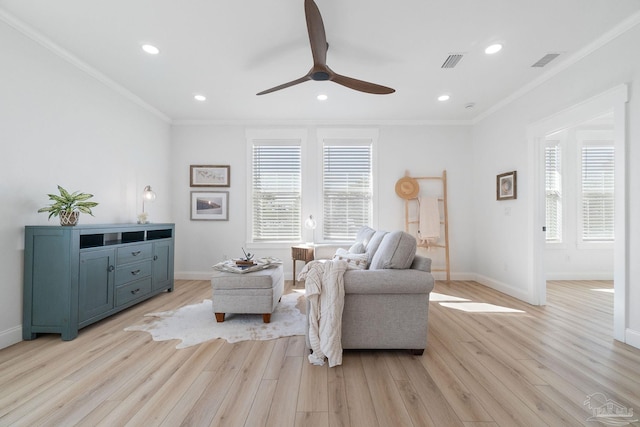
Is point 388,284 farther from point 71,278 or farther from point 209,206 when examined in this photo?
point 209,206

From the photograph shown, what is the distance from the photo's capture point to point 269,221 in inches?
197

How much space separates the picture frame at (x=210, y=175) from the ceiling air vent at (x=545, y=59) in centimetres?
456

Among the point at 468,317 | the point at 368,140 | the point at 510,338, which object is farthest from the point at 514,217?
the point at 368,140

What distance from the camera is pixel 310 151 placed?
493cm

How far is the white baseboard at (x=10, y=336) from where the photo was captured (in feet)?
7.57

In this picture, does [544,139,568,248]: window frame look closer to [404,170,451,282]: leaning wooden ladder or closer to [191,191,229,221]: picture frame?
[404,170,451,282]: leaning wooden ladder

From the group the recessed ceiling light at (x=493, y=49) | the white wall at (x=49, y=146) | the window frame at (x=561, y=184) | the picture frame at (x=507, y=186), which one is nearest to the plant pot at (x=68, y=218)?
the white wall at (x=49, y=146)

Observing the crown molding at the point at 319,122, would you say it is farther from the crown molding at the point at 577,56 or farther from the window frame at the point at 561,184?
the window frame at the point at 561,184

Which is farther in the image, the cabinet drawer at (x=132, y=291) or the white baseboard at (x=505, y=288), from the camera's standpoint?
the white baseboard at (x=505, y=288)

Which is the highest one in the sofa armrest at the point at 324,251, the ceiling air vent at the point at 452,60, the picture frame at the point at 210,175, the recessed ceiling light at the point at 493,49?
the ceiling air vent at the point at 452,60

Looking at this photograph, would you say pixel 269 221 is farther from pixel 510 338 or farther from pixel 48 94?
pixel 510 338

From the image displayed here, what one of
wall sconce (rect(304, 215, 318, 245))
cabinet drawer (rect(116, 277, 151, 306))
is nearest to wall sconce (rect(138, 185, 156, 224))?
cabinet drawer (rect(116, 277, 151, 306))

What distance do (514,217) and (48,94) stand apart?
19.0 feet

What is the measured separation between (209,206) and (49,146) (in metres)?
2.36
